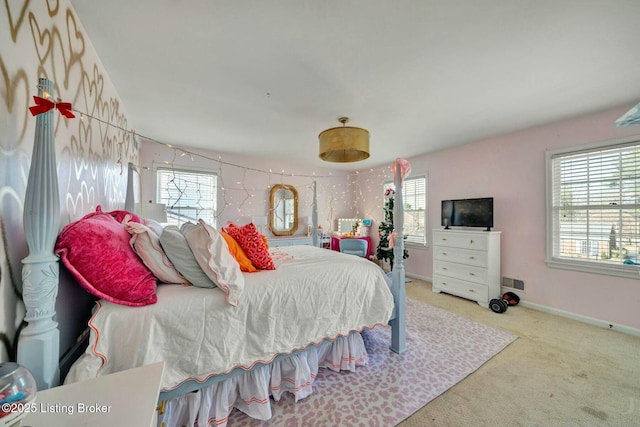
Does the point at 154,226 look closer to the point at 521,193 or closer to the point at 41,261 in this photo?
the point at 41,261

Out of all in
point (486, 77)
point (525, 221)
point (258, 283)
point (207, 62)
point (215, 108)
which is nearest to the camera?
point (258, 283)

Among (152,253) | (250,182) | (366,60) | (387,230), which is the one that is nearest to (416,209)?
(387,230)

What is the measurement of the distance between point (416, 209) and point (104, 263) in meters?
4.71

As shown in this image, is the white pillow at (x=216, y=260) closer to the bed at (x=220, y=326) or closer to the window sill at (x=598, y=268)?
the bed at (x=220, y=326)

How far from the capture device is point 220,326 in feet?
4.23

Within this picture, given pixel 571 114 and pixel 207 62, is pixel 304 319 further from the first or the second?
pixel 571 114

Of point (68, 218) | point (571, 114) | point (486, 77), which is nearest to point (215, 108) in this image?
point (68, 218)

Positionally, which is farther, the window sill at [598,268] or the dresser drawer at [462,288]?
the dresser drawer at [462,288]

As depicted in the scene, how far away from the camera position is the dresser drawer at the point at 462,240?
3.28 metres

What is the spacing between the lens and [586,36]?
1542 millimetres

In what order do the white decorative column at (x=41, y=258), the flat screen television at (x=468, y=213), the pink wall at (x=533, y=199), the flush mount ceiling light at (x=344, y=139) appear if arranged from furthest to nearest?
1. the flat screen television at (x=468, y=213)
2. the pink wall at (x=533, y=199)
3. the flush mount ceiling light at (x=344, y=139)
4. the white decorative column at (x=41, y=258)

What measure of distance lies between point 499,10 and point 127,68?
268cm

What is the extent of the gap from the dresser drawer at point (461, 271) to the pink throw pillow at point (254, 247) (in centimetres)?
303

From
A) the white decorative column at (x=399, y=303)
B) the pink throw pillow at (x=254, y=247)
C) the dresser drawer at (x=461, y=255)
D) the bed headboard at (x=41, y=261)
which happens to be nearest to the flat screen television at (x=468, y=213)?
the dresser drawer at (x=461, y=255)
